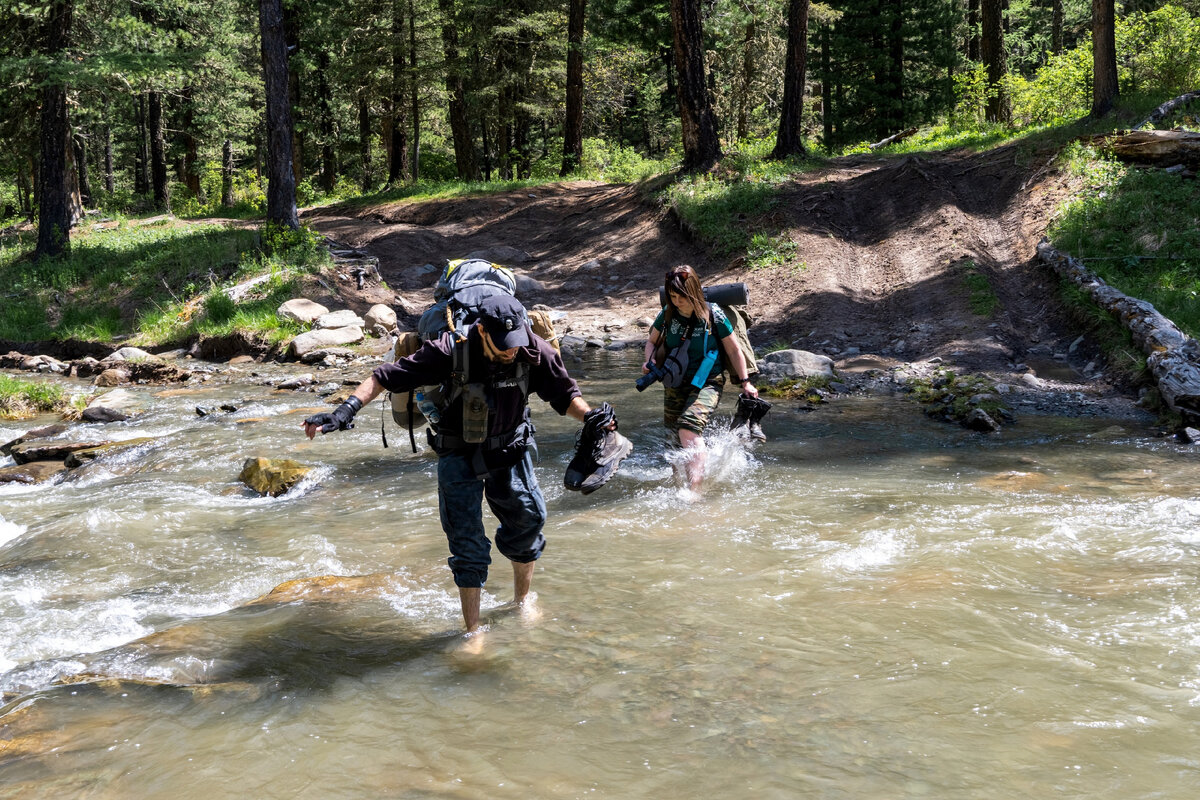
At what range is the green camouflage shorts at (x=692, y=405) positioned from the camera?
700 centimetres

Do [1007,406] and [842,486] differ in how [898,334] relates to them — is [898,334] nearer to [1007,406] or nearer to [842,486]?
[1007,406]

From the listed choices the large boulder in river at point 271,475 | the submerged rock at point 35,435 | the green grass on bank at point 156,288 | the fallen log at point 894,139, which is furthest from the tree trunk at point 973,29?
the submerged rock at point 35,435

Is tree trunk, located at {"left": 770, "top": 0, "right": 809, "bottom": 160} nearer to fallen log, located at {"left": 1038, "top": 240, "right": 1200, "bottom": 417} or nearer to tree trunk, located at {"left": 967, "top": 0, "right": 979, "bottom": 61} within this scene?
fallen log, located at {"left": 1038, "top": 240, "right": 1200, "bottom": 417}

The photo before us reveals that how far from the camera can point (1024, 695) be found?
3721 millimetres

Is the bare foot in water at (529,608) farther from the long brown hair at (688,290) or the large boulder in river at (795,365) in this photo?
the large boulder in river at (795,365)

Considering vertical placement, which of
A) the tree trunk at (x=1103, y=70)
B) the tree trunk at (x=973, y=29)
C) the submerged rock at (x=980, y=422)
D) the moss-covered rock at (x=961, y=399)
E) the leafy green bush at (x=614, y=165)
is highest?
the tree trunk at (x=973, y=29)

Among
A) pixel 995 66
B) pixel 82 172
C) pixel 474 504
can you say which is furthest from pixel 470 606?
pixel 82 172

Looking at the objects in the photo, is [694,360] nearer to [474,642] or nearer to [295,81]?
[474,642]

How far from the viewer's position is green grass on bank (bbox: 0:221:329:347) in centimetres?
1634

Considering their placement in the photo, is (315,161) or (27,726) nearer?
(27,726)

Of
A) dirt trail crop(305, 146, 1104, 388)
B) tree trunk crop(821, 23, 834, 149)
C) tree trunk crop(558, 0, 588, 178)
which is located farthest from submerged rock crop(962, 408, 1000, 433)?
tree trunk crop(821, 23, 834, 149)

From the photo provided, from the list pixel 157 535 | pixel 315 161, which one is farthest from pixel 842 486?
pixel 315 161

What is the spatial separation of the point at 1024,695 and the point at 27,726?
4.24 m

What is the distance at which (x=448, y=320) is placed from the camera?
439cm
